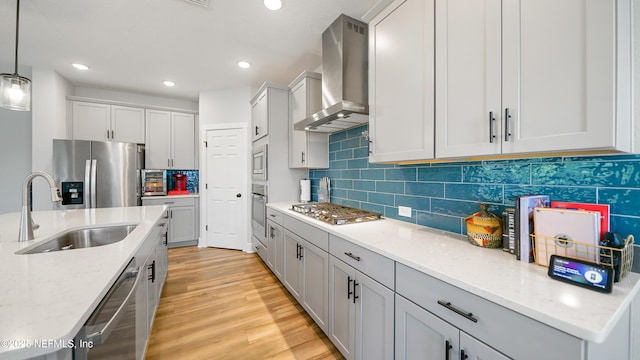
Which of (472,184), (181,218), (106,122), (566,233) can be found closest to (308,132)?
(472,184)

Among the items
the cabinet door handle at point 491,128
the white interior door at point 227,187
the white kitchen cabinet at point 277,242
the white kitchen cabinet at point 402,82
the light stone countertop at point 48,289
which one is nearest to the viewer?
the light stone countertop at point 48,289

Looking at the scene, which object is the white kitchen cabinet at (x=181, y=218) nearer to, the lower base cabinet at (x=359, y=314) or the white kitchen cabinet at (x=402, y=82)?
the lower base cabinet at (x=359, y=314)

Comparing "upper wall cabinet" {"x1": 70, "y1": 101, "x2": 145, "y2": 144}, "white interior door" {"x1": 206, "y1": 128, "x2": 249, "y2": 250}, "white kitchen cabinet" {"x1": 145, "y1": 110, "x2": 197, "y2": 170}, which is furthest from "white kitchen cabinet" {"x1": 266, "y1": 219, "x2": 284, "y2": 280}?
"upper wall cabinet" {"x1": 70, "y1": 101, "x2": 145, "y2": 144}

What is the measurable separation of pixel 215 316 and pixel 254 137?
2451 millimetres

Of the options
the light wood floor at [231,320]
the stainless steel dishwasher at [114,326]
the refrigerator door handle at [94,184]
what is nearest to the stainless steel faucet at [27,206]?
the stainless steel dishwasher at [114,326]

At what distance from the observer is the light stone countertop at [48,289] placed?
1.92ft

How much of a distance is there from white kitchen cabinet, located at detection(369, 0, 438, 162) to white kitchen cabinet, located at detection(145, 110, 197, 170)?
3897 mm

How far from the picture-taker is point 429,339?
1019 millimetres

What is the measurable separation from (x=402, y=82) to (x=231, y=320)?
2295 mm

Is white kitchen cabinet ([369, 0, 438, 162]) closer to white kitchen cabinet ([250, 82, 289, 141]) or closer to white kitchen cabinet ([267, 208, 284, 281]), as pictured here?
white kitchen cabinet ([267, 208, 284, 281])

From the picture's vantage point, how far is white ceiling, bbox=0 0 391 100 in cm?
210

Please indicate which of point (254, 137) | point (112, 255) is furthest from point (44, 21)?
point (112, 255)

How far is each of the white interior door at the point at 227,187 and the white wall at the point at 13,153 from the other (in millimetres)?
2291

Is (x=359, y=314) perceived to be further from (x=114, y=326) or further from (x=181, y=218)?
(x=181, y=218)
